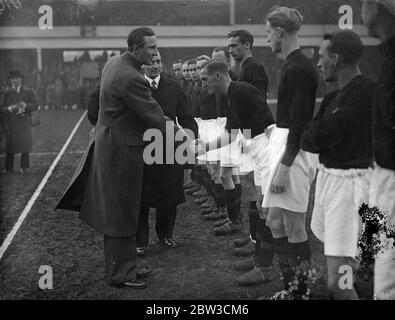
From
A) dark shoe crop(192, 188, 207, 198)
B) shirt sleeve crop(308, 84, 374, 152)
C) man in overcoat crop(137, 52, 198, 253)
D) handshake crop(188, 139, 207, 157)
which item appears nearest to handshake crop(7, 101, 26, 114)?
man in overcoat crop(137, 52, 198, 253)

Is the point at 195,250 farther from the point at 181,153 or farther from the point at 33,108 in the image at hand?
the point at 33,108

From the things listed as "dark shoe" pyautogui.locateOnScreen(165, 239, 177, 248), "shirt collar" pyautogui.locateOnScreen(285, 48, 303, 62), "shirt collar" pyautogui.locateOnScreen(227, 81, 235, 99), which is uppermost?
"shirt collar" pyautogui.locateOnScreen(285, 48, 303, 62)

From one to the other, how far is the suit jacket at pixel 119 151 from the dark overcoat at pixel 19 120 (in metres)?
0.61

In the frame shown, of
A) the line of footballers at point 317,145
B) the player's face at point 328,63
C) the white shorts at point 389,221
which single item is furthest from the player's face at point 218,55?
the white shorts at point 389,221

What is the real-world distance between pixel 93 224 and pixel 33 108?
1.08 m

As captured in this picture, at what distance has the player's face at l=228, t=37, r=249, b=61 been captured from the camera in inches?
138

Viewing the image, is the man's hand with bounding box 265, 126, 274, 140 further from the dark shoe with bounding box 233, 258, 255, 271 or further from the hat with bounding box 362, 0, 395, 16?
the hat with bounding box 362, 0, 395, 16

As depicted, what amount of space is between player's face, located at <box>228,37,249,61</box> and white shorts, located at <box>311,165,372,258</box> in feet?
4.05

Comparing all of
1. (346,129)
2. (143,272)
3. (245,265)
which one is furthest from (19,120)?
(346,129)

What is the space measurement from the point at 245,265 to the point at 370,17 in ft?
5.80

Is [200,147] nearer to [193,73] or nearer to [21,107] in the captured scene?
[21,107]

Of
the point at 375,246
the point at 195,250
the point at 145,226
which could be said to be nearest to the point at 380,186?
the point at 375,246

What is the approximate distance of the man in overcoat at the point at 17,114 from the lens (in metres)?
3.40

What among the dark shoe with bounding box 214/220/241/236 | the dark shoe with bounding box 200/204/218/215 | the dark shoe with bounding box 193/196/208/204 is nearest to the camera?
the dark shoe with bounding box 214/220/241/236
